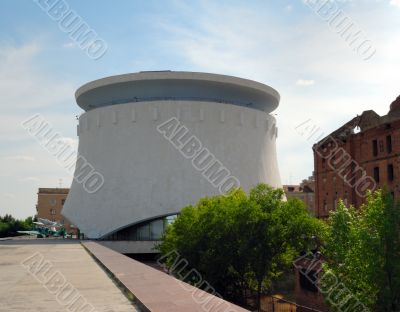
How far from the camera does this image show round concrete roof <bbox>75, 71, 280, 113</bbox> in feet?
140

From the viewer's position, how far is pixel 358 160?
37.0 metres

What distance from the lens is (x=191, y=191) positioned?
137 ft

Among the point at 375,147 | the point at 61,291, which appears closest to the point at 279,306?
the point at 375,147

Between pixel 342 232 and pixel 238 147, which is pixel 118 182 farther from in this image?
pixel 342 232

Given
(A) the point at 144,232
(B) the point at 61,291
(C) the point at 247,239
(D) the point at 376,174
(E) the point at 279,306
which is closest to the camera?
(B) the point at 61,291

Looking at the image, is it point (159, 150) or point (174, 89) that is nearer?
point (159, 150)

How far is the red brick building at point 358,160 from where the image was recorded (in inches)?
1304

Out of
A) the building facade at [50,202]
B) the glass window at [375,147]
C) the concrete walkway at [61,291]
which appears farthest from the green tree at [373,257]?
the building facade at [50,202]

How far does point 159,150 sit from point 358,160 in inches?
650

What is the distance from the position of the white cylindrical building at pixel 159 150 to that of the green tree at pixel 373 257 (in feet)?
75.8

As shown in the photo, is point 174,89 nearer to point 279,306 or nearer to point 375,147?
point 375,147

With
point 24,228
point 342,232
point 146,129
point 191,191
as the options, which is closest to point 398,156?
point 342,232

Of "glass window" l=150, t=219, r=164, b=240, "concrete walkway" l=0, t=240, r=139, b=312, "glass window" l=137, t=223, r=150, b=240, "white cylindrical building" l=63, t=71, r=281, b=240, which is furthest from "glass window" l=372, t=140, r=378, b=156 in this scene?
"concrete walkway" l=0, t=240, r=139, b=312

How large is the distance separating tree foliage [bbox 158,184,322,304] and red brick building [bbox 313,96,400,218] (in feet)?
40.2
